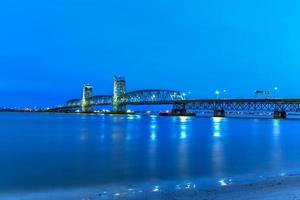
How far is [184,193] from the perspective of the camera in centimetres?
2036

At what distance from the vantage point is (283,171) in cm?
2998

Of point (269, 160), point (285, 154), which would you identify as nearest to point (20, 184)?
point (269, 160)

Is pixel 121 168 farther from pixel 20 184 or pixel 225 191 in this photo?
pixel 225 191

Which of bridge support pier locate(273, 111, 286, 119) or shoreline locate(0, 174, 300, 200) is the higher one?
bridge support pier locate(273, 111, 286, 119)

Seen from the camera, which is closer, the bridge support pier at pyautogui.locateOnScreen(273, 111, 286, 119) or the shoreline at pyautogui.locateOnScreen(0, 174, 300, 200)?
the shoreline at pyautogui.locateOnScreen(0, 174, 300, 200)

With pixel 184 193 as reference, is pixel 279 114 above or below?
above

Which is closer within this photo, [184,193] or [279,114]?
[184,193]

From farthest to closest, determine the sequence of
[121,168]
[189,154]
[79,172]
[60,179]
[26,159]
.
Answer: [189,154] < [26,159] < [121,168] < [79,172] < [60,179]

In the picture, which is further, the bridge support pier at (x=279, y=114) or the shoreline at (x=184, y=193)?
the bridge support pier at (x=279, y=114)

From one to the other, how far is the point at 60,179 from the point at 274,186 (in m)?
11.0

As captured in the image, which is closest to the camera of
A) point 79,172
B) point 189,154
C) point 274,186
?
point 274,186

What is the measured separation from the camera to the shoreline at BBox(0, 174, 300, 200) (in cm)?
1822

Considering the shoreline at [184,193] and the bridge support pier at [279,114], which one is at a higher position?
the bridge support pier at [279,114]

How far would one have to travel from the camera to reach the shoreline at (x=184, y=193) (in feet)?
59.8
